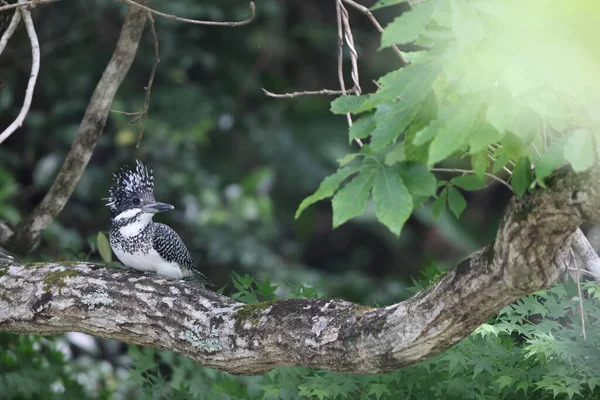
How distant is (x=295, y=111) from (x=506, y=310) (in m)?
3.82

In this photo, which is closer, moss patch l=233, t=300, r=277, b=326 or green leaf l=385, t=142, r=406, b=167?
green leaf l=385, t=142, r=406, b=167

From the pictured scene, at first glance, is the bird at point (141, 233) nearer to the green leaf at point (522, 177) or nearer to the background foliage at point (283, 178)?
the background foliage at point (283, 178)

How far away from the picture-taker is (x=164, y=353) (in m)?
4.53

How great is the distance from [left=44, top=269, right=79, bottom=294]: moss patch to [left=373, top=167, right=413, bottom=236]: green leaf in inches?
67.3

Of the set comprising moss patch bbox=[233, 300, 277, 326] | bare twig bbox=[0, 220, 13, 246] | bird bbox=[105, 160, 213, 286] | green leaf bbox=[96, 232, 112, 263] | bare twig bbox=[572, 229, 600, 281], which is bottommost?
green leaf bbox=[96, 232, 112, 263]

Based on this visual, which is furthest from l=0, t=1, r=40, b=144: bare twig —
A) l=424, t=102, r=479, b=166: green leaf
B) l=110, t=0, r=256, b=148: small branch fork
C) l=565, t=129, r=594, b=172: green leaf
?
l=565, t=129, r=594, b=172: green leaf

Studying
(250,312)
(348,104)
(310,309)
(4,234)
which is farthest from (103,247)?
(348,104)

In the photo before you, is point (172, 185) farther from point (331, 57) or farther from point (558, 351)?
point (558, 351)

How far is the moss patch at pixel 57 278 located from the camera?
3.29m

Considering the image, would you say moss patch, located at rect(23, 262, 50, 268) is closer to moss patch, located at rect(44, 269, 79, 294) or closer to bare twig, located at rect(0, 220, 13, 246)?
moss patch, located at rect(44, 269, 79, 294)

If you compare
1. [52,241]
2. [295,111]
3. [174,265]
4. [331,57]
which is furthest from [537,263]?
[331,57]

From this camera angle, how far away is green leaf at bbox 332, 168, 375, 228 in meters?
1.92

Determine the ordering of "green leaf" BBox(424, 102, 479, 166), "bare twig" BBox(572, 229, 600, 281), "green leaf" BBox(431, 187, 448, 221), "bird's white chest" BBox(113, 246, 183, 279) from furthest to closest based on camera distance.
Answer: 1. "bird's white chest" BBox(113, 246, 183, 279)
2. "bare twig" BBox(572, 229, 600, 281)
3. "green leaf" BBox(431, 187, 448, 221)
4. "green leaf" BBox(424, 102, 479, 166)

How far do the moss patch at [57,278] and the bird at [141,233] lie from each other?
24.3 inches
